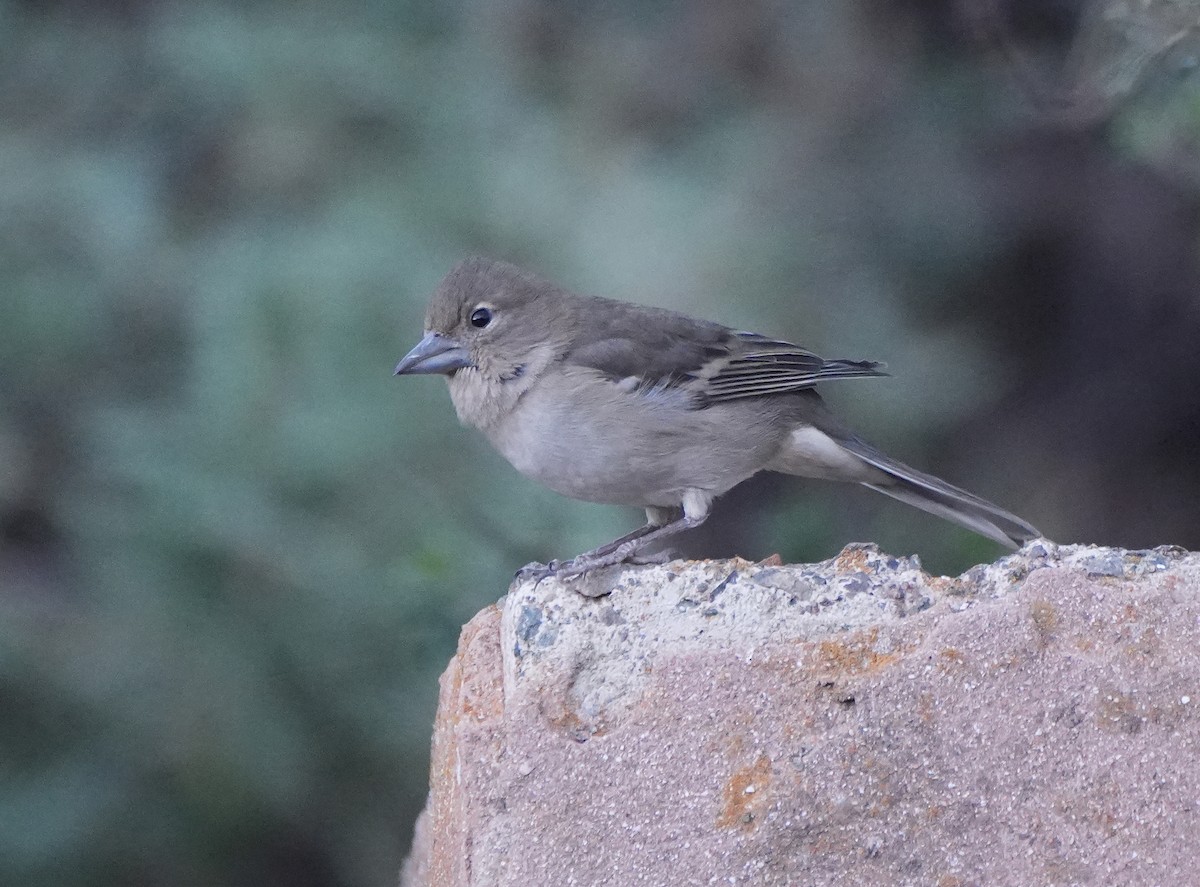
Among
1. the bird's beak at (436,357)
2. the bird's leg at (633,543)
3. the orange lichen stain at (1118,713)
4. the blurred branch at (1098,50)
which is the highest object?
the blurred branch at (1098,50)

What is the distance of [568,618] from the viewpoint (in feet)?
8.41

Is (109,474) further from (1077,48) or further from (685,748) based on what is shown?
(1077,48)

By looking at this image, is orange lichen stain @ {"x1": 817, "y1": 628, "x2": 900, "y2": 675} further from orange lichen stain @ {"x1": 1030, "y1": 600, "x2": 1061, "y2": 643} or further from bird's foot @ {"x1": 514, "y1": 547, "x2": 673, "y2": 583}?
bird's foot @ {"x1": 514, "y1": 547, "x2": 673, "y2": 583}

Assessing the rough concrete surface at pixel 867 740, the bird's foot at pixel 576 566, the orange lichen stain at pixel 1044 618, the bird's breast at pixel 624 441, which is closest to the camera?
the rough concrete surface at pixel 867 740

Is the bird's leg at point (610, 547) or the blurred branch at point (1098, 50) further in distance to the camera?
the blurred branch at point (1098, 50)

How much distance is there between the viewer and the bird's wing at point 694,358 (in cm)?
417

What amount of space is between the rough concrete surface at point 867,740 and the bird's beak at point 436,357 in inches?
68.9

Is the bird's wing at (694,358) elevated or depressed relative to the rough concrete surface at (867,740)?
elevated

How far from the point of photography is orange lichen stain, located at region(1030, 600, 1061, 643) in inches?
90.4

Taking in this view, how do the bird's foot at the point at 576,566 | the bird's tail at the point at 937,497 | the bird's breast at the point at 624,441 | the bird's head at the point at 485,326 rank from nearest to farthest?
the bird's foot at the point at 576,566 → the bird's breast at the point at 624,441 → the bird's tail at the point at 937,497 → the bird's head at the point at 485,326

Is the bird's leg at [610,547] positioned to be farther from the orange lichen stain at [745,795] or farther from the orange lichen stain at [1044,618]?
the orange lichen stain at [1044,618]

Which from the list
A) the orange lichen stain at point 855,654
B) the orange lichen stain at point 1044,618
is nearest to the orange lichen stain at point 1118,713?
the orange lichen stain at point 1044,618

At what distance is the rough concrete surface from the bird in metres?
1.34

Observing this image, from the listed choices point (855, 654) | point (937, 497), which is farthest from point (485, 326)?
point (855, 654)
